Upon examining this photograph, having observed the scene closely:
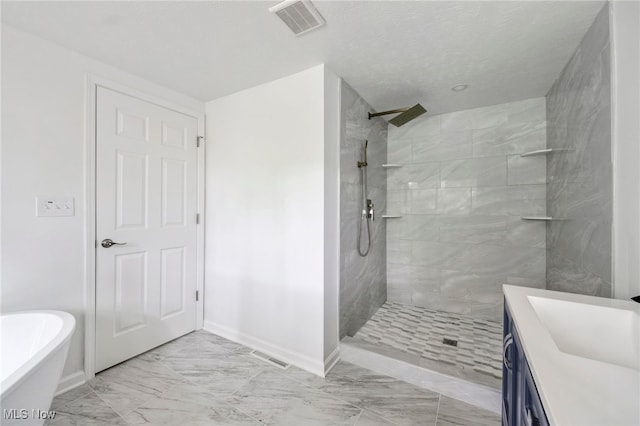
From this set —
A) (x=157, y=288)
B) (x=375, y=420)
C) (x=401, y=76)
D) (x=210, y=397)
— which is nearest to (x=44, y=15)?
(x=157, y=288)

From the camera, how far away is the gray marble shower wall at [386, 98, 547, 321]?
97.2 inches

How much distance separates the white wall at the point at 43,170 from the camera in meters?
1.52

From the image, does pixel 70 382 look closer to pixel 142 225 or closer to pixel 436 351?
pixel 142 225

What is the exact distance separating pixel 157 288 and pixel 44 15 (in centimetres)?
192

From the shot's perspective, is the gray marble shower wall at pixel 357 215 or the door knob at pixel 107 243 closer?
the door knob at pixel 107 243

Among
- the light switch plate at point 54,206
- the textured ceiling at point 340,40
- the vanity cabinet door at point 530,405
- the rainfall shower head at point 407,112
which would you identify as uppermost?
the textured ceiling at point 340,40

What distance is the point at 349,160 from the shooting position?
225 cm

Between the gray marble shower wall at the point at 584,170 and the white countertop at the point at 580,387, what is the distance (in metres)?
0.95

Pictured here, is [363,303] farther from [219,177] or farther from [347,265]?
[219,177]

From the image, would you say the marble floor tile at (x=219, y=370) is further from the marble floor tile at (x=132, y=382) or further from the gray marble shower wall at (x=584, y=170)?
the gray marble shower wall at (x=584, y=170)

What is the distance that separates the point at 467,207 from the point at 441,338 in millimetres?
1337

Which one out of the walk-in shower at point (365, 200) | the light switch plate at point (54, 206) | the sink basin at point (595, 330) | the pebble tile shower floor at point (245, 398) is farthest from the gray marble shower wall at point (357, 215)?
the light switch plate at point (54, 206)

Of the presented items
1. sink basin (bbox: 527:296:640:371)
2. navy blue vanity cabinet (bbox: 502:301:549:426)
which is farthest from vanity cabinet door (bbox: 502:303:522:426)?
sink basin (bbox: 527:296:640:371)

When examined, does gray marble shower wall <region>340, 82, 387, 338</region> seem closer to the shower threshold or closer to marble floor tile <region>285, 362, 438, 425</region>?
the shower threshold
